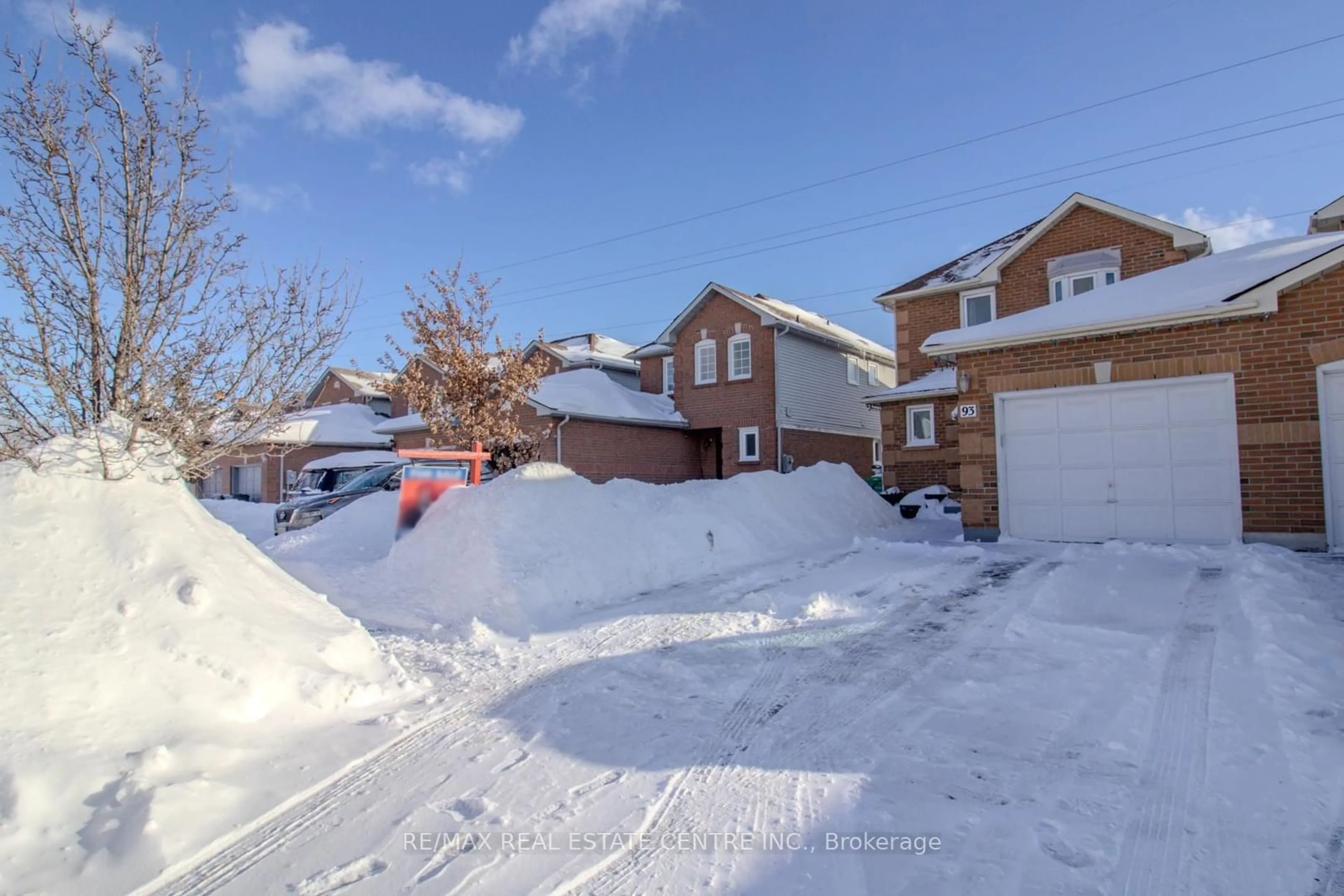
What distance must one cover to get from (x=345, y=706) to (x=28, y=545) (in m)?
2.01

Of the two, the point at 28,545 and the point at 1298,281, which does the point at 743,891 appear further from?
the point at 1298,281

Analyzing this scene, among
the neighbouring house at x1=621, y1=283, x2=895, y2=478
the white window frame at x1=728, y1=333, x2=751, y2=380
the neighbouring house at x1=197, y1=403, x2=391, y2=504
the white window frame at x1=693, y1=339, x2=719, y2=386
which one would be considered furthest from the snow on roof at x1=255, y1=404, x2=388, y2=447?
the white window frame at x1=728, y1=333, x2=751, y2=380

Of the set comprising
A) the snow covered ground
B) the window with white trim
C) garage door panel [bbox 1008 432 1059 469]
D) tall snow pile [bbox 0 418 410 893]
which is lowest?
the snow covered ground

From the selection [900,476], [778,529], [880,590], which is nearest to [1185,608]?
[880,590]

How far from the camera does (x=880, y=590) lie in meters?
7.70

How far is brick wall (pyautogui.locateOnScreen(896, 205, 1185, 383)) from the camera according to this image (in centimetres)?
1752

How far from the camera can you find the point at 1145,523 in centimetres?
1023

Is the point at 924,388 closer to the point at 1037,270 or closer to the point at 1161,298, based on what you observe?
the point at 1037,270

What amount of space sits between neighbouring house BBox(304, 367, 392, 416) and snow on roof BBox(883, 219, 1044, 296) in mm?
23468

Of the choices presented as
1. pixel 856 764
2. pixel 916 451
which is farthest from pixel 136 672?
pixel 916 451

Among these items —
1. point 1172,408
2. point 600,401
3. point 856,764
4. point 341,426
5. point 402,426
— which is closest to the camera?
point 856,764

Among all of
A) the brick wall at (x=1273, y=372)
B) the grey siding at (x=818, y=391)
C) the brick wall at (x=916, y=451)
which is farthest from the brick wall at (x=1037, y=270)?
the brick wall at (x=1273, y=372)

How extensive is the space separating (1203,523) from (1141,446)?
126cm

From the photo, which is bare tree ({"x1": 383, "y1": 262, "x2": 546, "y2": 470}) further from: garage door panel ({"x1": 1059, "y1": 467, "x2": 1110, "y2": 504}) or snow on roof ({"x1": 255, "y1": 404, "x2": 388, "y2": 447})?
snow on roof ({"x1": 255, "y1": 404, "x2": 388, "y2": 447})
